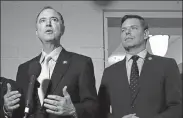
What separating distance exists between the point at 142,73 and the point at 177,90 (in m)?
0.25

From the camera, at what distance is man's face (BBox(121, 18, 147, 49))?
85.7 inches

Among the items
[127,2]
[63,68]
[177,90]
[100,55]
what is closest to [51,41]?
[63,68]

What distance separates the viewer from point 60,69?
6.03ft

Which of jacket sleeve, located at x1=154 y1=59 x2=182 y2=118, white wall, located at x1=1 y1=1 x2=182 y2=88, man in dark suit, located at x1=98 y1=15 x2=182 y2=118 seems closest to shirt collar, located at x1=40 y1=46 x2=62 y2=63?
man in dark suit, located at x1=98 y1=15 x2=182 y2=118

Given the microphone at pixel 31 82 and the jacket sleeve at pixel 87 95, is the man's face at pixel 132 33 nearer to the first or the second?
the jacket sleeve at pixel 87 95

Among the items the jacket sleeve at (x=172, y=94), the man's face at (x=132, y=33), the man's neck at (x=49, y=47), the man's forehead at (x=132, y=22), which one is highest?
the man's forehead at (x=132, y=22)

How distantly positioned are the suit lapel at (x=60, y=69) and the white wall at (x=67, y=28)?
157 centimetres

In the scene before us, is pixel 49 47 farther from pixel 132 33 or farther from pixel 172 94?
pixel 172 94

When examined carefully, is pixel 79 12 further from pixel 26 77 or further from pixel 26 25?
pixel 26 77

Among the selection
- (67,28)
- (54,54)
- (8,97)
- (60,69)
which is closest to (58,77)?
(60,69)

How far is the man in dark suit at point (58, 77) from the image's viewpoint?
1.71 m

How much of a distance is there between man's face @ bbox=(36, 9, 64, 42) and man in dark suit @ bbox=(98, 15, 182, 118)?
0.49 m

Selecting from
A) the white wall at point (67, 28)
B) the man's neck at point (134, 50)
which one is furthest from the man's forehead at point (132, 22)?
the white wall at point (67, 28)

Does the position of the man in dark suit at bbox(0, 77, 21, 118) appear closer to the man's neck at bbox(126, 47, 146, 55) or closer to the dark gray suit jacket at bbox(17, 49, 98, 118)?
the dark gray suit jacket at bbox(17, 49, 98, 118)
